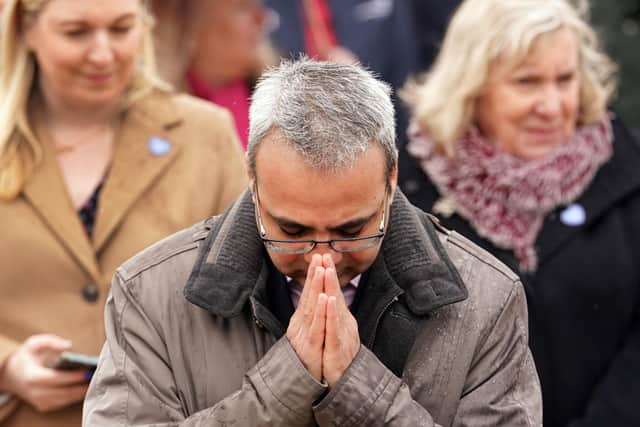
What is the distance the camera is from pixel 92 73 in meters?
4.16

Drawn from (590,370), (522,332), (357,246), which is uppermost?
(357,246)

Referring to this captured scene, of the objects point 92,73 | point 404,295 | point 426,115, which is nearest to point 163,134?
point 92,73

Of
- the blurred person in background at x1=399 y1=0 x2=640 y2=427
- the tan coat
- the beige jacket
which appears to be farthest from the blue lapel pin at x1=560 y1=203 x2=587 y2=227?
the beige jacket

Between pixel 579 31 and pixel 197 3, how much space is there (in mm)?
1794

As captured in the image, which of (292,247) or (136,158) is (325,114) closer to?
(292,247)

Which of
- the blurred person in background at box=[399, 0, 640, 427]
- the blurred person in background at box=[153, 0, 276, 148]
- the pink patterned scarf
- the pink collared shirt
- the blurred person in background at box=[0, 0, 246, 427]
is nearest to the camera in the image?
the pink collared shirt

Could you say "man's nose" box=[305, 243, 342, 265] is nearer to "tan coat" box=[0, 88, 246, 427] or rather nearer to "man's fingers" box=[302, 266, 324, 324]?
"man's fingers" box=[302, 266, 324, 324]

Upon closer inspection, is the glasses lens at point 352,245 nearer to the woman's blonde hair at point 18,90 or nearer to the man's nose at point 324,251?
the man's nose at point 324,251

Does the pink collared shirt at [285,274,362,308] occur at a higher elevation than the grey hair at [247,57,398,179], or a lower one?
lower

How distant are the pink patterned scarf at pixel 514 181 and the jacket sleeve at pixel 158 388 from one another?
A: 71.2 inches

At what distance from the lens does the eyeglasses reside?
2.95 metres

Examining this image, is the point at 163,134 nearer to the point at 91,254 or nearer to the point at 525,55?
the point at 91,254

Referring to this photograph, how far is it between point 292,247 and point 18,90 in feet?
5.16

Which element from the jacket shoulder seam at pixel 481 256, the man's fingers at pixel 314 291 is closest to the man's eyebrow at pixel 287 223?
the man's fingers at pixel 314 291
